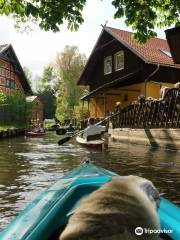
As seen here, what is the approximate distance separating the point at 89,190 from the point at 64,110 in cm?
5498

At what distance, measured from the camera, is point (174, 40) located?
26.3 feet

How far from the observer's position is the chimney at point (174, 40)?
295 inches

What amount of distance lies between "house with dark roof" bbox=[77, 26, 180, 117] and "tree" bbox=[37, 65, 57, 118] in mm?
43903

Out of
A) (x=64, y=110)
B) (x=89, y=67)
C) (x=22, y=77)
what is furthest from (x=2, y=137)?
(x=64, y=110)

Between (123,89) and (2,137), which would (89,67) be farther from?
(2,137)

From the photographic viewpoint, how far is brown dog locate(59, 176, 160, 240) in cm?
115

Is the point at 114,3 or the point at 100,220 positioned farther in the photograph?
the point at 114,3

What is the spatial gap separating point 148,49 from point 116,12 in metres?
21.7

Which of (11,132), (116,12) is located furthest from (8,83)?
(116,12)

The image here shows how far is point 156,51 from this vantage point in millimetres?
28188

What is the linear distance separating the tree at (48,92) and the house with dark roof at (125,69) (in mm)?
43903

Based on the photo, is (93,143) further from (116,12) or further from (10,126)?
(10,126)

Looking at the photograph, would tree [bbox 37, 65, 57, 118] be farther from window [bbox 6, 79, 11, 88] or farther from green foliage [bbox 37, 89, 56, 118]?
window [bbox 6, 79, 11, 88]

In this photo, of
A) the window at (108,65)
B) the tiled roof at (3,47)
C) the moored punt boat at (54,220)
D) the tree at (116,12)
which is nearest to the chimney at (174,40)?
the tree at (116,12)
